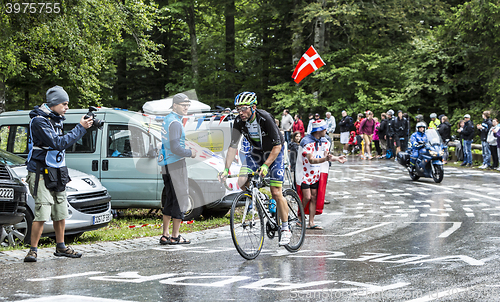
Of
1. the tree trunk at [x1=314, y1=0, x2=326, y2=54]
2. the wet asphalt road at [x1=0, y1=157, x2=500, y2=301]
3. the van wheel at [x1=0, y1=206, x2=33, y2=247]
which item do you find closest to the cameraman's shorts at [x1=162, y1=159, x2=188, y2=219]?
the wet asphalt road at [x1=0, y1=157, x2=500, y2=301]

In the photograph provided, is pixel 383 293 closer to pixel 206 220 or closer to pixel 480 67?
pixel 206 220

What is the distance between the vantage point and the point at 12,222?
7199 millimetres

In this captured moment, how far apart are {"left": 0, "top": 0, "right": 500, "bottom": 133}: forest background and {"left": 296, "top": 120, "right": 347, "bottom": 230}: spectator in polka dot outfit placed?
8.02 metres

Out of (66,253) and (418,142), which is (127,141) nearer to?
(66,253)

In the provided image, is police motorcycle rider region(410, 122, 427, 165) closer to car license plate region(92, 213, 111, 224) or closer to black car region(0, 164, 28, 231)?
car license plate region(92, 213, 111, 224)

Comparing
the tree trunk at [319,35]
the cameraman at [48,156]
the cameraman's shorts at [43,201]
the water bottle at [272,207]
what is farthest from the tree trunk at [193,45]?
the cameraman's shorts at [43,201]

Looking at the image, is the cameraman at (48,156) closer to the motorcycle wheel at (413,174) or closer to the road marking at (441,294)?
the road marking at (441,294)

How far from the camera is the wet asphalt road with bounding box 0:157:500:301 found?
5.11 metres

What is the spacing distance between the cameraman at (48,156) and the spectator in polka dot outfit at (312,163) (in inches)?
159

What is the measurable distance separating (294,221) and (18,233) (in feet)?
13.4

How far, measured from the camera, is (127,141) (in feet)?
37.2

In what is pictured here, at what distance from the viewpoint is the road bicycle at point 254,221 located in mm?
6719

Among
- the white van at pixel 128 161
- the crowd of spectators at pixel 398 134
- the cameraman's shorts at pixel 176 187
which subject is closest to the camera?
the cameraman's shorts at pixel 176 187

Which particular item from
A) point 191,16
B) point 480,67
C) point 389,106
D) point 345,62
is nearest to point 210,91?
point 191,16
